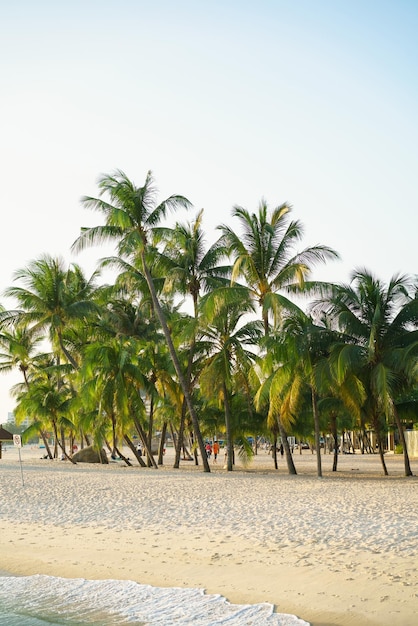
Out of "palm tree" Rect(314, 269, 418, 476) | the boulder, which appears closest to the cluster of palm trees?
"palm tree" Rect(314, 269, 418, 476)

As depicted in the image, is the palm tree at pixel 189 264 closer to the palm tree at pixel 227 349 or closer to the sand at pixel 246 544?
the palm tree at pixel 227 349

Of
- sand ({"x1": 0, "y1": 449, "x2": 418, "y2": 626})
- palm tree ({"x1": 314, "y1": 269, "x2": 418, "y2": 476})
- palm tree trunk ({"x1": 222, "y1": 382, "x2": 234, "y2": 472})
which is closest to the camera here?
sand ({"x1": 0, "y1": 449, "x2": 418, "y2": 626})

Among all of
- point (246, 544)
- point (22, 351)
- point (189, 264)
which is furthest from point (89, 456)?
point (246, 544)

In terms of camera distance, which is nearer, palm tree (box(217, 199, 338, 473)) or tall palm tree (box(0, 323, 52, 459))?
palm tree (box(217, 199, 338, 473))

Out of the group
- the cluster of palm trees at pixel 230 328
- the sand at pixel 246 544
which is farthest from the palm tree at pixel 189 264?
the sand at pixel 246 544

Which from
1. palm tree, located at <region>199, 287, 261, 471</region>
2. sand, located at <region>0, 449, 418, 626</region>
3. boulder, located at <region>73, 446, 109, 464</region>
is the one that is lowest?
sand, located at <region>0, 449, 418, 626</region>

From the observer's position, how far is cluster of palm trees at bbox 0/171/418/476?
2231 centimetres

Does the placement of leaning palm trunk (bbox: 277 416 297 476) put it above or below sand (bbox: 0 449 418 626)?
above

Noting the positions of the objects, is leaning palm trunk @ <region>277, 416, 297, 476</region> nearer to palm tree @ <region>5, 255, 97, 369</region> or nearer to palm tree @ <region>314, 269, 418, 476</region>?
palm tree @ <region>314, 269, 418, 476</region>

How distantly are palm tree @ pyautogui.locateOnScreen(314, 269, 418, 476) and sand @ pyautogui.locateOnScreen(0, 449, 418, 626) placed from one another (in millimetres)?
5410

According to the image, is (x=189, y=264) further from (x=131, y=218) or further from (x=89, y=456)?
(x=89, y=456)

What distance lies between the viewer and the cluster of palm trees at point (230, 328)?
22.3 metres

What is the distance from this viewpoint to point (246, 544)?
9742 mm

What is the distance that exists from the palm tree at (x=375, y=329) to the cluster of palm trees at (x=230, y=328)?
0.12 ft
